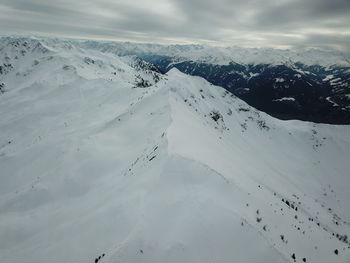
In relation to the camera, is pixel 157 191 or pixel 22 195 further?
pixel 22 195

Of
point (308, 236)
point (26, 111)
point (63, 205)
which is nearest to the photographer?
point (308, 236)

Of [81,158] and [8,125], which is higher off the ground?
[81,158]

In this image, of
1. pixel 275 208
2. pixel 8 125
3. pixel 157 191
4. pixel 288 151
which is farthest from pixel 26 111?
pixel 288 151

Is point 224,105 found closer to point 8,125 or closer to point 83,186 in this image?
point 8,125

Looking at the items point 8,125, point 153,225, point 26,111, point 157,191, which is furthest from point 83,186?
point 26,111

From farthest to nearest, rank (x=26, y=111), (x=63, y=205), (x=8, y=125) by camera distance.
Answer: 1. (x=26, y=111)
2. (x=8, y=125)
3. (x=63, y=205)

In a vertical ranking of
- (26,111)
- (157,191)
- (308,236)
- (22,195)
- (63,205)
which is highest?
(157,191)

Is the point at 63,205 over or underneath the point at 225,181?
underneath

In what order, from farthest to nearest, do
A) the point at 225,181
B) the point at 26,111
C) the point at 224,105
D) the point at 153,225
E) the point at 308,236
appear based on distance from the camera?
1. the point at 224,105
2. the point at 26,111
3. the point at 225,181
4. the point at 308,236
5. the point at 153,225

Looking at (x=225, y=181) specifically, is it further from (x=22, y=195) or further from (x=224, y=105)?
(x=224, y=105)
